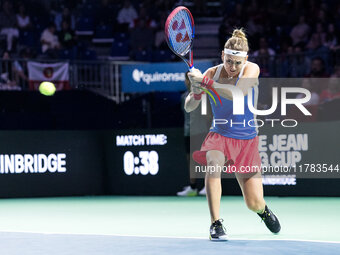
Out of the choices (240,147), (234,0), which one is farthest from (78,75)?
(240,147)

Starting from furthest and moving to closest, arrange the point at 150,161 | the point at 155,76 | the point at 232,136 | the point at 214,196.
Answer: the point at 155,76 → the point at 150,161 → the point at 232,136 → the point at 214,196

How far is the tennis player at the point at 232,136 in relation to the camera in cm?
619

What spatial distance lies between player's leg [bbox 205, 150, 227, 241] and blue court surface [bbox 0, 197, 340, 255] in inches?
4.3

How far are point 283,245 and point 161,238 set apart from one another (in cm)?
115

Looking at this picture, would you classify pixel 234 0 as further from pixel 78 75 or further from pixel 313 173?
pixel 313 173

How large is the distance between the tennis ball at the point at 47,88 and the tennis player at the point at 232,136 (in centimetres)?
841

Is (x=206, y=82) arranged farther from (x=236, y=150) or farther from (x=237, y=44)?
(x=236, y=150)

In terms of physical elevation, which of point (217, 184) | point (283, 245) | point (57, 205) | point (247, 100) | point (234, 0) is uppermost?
point (234, 0)

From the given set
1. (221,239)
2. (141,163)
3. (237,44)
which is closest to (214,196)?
(221,239)

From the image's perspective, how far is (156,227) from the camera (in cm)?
757

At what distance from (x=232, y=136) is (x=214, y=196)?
0.57 metres

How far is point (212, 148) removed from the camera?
634cm

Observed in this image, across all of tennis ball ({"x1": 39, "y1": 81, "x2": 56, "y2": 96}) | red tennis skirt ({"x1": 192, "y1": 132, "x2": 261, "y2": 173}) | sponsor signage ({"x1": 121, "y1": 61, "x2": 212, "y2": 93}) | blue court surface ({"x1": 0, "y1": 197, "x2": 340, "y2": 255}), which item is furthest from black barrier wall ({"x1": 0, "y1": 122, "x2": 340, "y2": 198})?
red tennis skirt ({"x1": 192, "y1": 132, "x2": 261, "y2": 173})

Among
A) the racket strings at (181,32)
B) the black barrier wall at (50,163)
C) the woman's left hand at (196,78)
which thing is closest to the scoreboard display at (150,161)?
the black barrier wall at (50,163)
